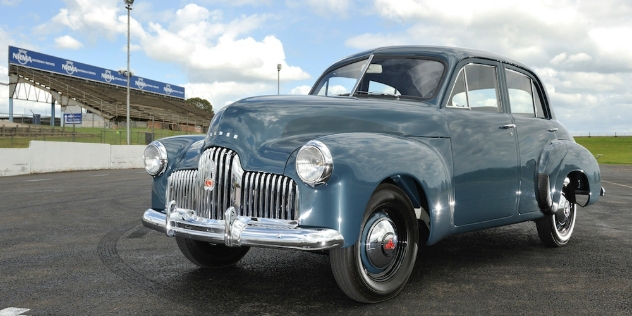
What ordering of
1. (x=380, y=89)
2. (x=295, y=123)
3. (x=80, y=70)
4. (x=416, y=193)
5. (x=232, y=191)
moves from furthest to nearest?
1. (x=80, y=70)
2. (x=380, y=89)
3. (x=416, y=193)
4. (x=295, y=123)
5. (x=232, y=191)

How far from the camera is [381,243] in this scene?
3.91 m

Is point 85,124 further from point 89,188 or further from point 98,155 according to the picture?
point 89,188

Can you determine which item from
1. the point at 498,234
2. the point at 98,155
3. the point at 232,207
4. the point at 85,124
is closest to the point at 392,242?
the point at 232,207

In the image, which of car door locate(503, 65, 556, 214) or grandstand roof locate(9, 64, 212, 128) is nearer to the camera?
car door locate(503, 65, 556, 214)

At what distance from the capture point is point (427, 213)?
436cm

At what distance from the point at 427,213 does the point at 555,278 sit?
1.25 meters

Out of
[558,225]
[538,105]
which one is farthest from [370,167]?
[558,225]

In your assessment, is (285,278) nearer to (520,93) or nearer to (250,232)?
(250,232)

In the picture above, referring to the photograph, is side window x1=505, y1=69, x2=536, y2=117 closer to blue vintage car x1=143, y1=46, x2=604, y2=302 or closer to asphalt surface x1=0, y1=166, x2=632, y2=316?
blue vintage car x1=143, y1=46, x2=604, y2=302

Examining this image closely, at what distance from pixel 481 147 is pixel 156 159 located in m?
2.67

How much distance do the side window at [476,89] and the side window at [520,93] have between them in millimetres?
276

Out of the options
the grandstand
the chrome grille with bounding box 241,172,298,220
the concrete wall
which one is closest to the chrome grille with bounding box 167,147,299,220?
the chrome grille with bounding box 241,172,298,220

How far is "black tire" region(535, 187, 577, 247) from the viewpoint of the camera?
19.6 feet

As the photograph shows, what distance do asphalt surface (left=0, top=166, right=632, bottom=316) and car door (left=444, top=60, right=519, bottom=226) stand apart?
56 centimetres
